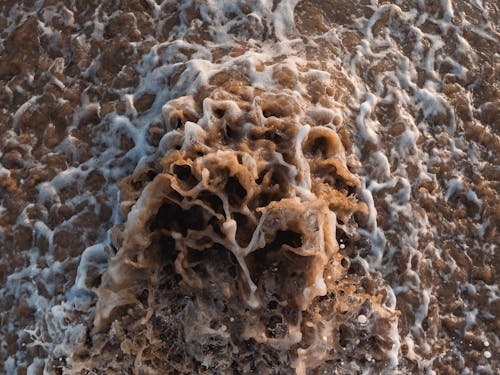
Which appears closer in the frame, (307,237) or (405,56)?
(307,237)

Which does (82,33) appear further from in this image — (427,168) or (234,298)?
(427,168)

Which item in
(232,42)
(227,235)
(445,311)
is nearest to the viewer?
(227,235)

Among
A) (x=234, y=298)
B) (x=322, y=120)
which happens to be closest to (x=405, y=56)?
(x=322, y=120)

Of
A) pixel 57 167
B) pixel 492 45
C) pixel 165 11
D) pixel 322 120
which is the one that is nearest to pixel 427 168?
pixel 322 120

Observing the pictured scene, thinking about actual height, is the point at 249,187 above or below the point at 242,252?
above

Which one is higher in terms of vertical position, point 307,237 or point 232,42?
point 232,42

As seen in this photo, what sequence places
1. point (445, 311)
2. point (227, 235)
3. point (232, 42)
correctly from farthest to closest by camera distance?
point (232, 42)
point (445, 311)
point (227, 235)

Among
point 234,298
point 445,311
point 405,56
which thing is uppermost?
point 405,56
